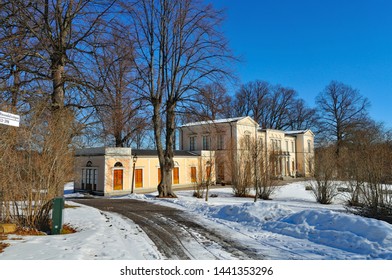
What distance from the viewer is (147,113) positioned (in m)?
19.3

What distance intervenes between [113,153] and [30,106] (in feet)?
54.2

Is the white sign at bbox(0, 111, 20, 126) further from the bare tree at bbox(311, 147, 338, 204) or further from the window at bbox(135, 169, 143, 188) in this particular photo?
the window at bbox(135, 169, 143, 188)

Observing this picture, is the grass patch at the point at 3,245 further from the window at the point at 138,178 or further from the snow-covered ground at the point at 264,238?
the window at the point at 138,178

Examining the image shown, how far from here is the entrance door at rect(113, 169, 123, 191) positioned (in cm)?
2554

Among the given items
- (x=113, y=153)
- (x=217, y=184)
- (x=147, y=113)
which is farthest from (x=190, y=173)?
(x=147, y=113)

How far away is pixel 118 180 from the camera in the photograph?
25844 millimetres

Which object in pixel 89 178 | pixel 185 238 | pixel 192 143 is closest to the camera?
pixel 185 238

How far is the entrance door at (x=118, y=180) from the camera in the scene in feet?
83.8

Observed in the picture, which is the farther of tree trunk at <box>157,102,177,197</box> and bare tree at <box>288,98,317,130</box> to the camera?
bare tree at <box>288,98,317,130</box>

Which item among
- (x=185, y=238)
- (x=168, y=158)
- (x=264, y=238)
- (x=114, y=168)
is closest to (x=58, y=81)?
(x=185, y=238)

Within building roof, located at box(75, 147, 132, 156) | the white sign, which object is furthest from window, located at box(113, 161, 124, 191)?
the white sign

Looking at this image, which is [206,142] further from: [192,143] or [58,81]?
[58,81]

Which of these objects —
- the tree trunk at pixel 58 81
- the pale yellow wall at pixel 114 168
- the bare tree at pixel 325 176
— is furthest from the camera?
the pale yellow wall at pixel 114 168

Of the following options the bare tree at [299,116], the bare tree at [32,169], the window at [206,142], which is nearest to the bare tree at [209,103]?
the bare tree at [32,169]
